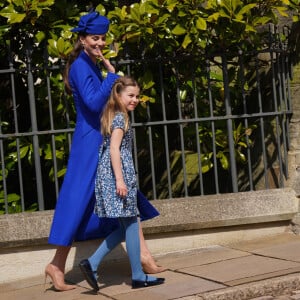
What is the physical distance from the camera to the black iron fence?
636 cm

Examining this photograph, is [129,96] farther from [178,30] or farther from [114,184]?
[178,30]

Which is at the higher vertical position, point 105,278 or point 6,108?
point 6,108

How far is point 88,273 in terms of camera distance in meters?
5.20

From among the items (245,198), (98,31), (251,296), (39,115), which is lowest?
(251,296)

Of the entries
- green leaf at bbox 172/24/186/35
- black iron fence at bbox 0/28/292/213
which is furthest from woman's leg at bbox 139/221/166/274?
green leaf at bbox 172/24/186/35

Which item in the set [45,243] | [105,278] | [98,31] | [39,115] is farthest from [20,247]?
[98,31]

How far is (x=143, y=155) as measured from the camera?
7.09 metres

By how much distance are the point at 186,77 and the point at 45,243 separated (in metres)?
1.81

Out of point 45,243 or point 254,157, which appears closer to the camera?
point 45,243

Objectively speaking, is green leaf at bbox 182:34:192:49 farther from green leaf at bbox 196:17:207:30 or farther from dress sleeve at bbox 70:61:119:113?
dress sleeve at bbox 70:61:119:113

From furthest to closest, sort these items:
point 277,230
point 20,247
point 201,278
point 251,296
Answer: point 277,230 → point 20,247 → point 201,278 → point 251,296

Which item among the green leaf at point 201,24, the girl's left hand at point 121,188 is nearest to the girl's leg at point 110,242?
the girl's left hand at point 121,188

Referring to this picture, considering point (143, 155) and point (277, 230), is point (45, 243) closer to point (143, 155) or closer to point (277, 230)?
point (143, 155)

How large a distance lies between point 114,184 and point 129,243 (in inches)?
16.1
